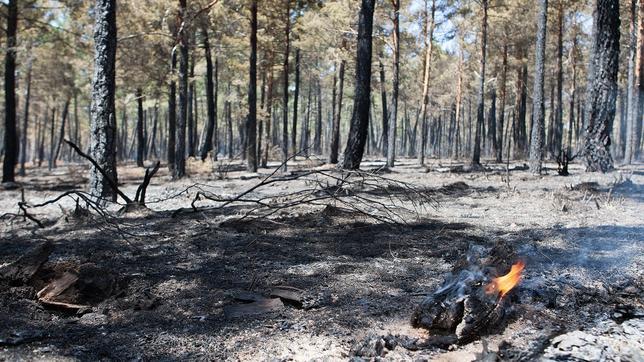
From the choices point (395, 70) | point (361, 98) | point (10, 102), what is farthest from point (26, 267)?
point (395, 70)

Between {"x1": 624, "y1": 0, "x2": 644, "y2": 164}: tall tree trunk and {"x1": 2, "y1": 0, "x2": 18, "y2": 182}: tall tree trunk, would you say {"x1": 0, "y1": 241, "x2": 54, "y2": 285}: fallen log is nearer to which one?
{"x1": 2, "y1": 0, "x2": 18, "y2": 182}: tall tree trunk

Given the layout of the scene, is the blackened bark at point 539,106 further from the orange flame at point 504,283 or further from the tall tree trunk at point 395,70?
the orange flame at point 504,283

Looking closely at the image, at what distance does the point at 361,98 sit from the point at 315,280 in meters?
8.28

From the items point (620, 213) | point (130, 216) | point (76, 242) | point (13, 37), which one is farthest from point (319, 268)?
point (13, 37)

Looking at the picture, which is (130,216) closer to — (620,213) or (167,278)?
(167,278)

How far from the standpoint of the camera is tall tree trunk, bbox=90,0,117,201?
741 centimetres

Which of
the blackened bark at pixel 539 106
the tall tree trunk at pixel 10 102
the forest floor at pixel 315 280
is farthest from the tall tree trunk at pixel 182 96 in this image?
the blackened bark at pixel 539 106

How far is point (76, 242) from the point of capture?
5.21 m

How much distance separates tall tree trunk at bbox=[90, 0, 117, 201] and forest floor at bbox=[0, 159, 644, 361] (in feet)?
3.25

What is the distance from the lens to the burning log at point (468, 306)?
9.16ft

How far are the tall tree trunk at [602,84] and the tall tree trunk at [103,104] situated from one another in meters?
10.2

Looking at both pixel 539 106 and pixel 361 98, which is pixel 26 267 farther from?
pixel 539 106

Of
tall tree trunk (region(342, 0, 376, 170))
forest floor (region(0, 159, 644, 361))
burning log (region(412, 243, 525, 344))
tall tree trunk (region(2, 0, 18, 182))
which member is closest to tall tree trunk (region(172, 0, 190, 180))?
tall tree trunk (region(2, 0, 18, 182))

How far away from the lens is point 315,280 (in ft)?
12.9
